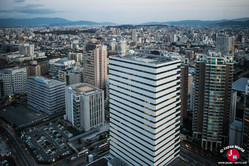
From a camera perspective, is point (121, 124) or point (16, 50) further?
point (16, 50)

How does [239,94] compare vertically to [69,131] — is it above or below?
above

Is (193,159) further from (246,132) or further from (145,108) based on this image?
(145,108)

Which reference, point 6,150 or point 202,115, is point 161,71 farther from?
point 6,150

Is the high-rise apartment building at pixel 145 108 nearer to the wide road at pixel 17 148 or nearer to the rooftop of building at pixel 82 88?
the wide road at pixel 17 148

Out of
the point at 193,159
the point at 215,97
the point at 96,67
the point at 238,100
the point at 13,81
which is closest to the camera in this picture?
the point at 193,159

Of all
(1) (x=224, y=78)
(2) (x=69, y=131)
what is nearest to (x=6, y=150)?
(2) (x=69, y=131)

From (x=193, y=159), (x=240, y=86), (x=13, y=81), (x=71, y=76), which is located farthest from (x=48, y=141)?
(x=240, y=86)

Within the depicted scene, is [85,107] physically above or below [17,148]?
above
